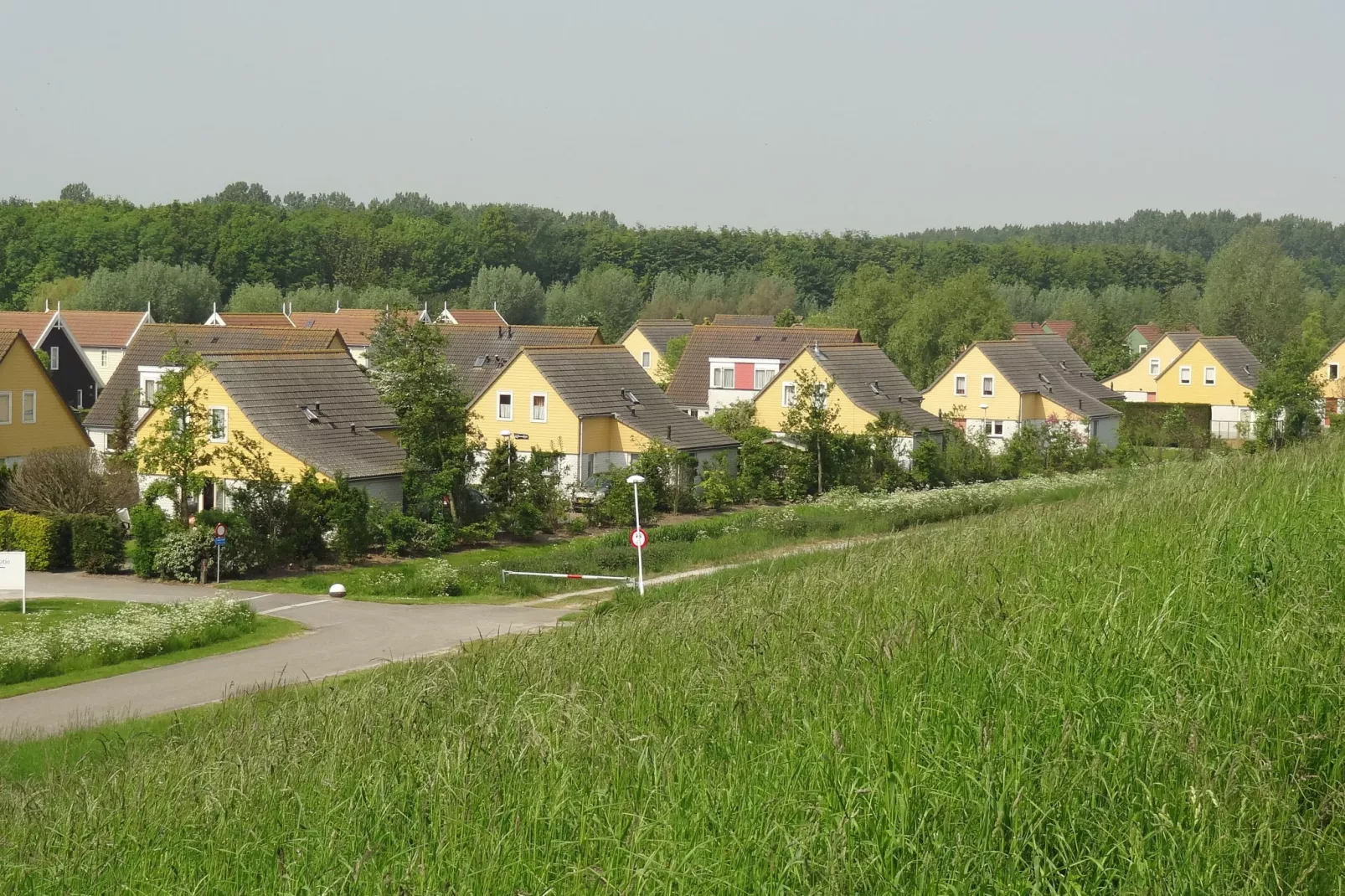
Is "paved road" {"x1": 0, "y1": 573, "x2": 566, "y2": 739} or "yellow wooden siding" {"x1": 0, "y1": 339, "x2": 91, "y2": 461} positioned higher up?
"yellow wooden siding" {"x1": 0, "y1": 339, "x2": 91, "y2": 461}

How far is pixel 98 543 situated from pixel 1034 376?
45467 millimetres

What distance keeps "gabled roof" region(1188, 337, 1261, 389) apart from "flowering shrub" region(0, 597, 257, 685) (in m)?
64.8

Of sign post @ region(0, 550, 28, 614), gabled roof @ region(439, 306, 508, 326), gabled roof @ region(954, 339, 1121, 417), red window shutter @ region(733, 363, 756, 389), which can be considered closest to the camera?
sign post @ region(0, 550, 28, 614)

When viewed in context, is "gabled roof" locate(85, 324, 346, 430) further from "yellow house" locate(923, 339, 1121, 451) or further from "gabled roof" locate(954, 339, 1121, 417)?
"gabled roof" locate(954, 339, 1121, 417)

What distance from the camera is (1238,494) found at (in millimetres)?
10273

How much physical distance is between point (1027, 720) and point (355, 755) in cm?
303

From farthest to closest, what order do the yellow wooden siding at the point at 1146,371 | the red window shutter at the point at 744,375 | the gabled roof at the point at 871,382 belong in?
the yellow wooden siding at the point at 1146,371, the red window shutter at the point at 744,375, the gabled roof at the point at 871,382

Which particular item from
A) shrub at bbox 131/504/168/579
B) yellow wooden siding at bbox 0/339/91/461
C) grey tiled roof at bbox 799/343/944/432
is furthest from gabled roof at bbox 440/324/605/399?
shrub at bbox 131/504/168/579

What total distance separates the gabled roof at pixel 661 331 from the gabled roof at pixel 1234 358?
2983cm

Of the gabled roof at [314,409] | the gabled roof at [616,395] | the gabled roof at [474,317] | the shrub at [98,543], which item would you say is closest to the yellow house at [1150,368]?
the gabled roof at [474,317]

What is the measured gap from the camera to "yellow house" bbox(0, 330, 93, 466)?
128 ft

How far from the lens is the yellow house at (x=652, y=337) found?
8575cm

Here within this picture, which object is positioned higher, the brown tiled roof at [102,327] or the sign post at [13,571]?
the brown tiled roof at [102,327]

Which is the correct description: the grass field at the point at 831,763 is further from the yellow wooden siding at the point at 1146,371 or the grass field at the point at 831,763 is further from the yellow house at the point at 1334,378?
the yellow wooden siding at the point at 1146,371
